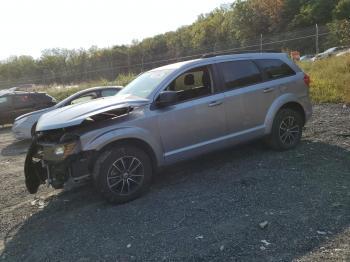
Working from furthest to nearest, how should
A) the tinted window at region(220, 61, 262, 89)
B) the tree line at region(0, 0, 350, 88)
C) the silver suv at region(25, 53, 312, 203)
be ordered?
the tree line at region(0, 0, 350, 88) → the tinted window at region(220, 61, 262, 89) → the silver suv at region(25, 53, 312, 203)

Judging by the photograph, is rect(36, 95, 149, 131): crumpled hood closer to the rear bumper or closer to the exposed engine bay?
the exposed engine bay

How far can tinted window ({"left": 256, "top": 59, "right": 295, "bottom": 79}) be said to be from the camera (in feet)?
24.0

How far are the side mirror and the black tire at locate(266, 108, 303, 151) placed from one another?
6.90ft

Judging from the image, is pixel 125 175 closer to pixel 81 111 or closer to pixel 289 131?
pixel 81 111

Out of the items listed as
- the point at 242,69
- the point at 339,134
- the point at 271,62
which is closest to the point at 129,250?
the point at 242,69

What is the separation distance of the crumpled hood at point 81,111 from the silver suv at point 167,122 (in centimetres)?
→ 1

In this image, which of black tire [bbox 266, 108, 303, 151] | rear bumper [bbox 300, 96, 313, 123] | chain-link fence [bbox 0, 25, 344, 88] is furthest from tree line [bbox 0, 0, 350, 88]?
black tire [bbox 266, 108, 303, 151]

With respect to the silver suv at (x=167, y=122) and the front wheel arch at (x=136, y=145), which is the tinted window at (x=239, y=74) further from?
the front wheel arch at (x=136, y=145)

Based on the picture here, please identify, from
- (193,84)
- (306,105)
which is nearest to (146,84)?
(193,84)

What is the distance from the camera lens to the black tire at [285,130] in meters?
7.29

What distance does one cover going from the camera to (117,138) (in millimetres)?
5664

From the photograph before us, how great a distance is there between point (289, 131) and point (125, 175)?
3.22 meters

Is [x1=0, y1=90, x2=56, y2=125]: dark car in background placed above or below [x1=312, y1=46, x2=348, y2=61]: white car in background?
below

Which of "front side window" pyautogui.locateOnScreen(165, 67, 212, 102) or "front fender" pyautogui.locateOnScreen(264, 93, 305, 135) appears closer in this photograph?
"front side window" pyautogui.locateOnScreen(165, 67, 212, 102)
